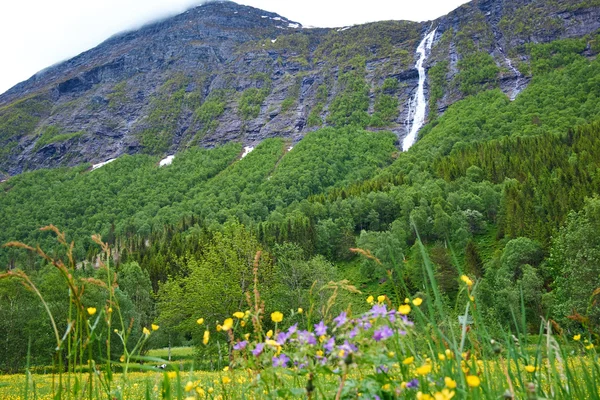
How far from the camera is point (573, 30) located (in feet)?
546

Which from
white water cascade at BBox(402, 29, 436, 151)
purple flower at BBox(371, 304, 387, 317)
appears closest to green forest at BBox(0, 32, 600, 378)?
purple flower at BBox(371, 304, 387, 317)

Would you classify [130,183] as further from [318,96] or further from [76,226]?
[318,96]

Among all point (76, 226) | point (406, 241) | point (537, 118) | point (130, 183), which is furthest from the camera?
point (130, 183)

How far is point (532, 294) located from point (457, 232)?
2613 cm

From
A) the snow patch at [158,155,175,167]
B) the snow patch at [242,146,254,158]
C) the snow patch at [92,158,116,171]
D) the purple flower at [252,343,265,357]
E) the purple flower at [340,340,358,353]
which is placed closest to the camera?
the purple flower at [340,340,358,353]

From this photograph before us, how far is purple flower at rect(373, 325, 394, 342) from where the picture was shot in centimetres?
164

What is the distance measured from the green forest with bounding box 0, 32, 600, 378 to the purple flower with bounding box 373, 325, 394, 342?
0.26 metres

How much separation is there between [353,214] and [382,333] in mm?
82253

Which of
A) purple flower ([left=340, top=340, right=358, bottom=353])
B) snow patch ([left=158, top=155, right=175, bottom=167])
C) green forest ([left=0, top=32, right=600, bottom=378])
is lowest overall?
green forest ([left=0, top=32, right=600, bottom=378])

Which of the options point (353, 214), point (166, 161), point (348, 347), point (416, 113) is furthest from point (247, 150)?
point (348, 347)

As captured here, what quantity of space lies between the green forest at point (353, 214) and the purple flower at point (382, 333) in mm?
262

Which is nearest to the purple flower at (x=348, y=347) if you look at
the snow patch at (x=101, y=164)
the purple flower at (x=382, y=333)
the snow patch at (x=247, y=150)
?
the purple flower at (x=382, y=333)

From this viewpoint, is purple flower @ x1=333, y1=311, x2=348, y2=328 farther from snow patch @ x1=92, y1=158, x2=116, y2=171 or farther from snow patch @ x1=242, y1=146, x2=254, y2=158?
snow patch @ x1=92, y1=158, x2=116, y2=171

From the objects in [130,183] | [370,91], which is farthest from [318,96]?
[130,183]
